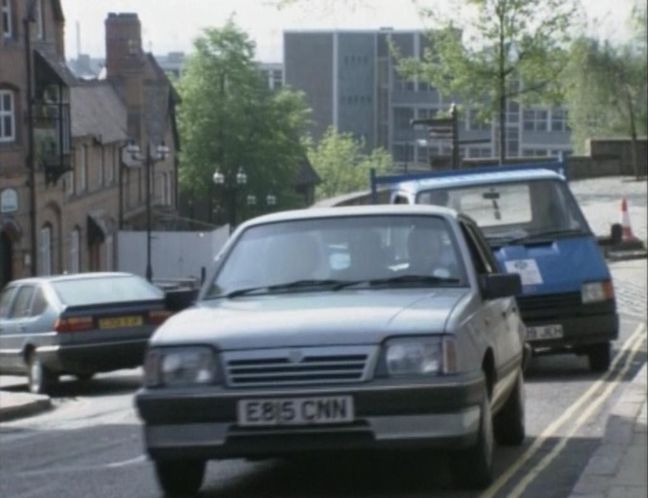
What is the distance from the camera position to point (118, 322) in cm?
2158

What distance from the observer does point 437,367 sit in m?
9.68

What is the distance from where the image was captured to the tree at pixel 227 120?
5462 centimetres

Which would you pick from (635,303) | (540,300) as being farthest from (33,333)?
(635,303)

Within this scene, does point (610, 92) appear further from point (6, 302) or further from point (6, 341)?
point (6, 341)

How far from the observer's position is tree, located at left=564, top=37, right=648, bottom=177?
6178 cm

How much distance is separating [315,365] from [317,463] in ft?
6.82

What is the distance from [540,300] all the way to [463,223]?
6.36 meters

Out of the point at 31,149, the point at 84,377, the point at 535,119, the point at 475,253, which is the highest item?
the point at 535,119

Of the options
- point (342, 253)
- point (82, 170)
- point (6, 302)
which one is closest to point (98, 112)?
point (82, 170)

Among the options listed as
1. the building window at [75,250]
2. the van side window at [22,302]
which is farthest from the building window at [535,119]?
the van side window at [22,302]

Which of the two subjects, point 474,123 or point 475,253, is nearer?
point 475,253

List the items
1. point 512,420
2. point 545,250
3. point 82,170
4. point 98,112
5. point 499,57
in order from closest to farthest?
point 512,420
point 545,250
point 499,57
point 82,170
point 98,112

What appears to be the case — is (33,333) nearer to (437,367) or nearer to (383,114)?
(437,367)

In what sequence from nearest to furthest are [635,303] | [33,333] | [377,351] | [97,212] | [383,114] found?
[377,351] → [33,333] → [635,303] → [97,212] → [383,114]
